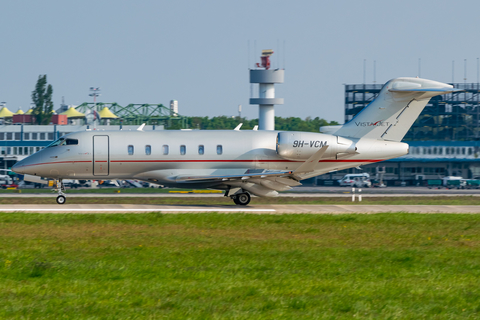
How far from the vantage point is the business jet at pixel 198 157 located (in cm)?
2834

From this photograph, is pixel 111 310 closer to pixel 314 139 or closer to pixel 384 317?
pixel 384 317

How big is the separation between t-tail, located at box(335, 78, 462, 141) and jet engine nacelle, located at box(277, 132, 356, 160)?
1645 millimetres

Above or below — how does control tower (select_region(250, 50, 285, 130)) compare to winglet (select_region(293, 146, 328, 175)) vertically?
above

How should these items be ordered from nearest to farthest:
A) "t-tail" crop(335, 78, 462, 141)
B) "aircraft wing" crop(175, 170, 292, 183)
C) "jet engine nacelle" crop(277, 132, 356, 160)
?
"aircraft wing" crop(175, 170, 292, 183) → "jet engine nacelle" crop(277, 132, 356, 160) → "t-tail" crop(335, 78, 462, 141)

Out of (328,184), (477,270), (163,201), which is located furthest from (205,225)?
(328,184)

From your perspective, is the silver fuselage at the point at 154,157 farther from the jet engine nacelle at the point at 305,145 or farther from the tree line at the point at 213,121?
the tree line at the point at 213,121

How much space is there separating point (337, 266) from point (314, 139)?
16.0m

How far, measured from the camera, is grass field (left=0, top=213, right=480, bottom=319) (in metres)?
9.62

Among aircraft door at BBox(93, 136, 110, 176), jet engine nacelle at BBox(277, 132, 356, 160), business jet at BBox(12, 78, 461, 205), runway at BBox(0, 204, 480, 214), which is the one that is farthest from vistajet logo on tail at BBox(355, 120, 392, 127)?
aircraft door at BBox(93, 136, 110, 176)

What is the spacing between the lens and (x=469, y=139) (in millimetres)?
103625

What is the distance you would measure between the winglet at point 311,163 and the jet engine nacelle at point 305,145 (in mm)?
1216

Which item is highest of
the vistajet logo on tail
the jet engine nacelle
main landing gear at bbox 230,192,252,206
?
the vistajet logo on tail

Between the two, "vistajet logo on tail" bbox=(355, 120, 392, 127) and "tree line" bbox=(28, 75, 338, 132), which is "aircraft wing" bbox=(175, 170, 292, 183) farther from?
"tree line" bbox=(28, 75, 338, 132)

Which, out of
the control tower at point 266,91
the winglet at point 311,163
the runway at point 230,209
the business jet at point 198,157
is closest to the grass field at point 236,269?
the runway at point 230,209
